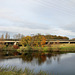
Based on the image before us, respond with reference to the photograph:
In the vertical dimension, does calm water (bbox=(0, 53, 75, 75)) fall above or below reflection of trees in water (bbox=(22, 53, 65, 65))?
above

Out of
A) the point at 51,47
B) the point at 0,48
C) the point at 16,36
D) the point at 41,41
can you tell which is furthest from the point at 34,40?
the point at 16,36

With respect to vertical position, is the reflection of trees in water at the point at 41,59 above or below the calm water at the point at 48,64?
below

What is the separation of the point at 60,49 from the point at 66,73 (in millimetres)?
34158

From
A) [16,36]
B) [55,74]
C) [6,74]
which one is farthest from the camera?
[16,36]

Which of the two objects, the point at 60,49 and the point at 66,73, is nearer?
the point at 66,73

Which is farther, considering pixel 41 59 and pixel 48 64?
pixel 41 59

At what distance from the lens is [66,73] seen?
16109 mm

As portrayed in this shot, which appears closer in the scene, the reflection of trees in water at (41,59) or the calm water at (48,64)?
the calm water at (48,64)

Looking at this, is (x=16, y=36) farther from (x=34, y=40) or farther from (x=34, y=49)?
(x=34, y=49)

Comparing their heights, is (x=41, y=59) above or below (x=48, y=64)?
below

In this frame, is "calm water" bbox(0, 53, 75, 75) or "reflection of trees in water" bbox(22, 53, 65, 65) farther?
"reflection of trees in water" bbox(22, 53, 65, 65)

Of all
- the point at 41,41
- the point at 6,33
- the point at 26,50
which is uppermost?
the point at 6,33

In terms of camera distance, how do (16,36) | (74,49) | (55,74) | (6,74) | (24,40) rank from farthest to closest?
(16,36), (24,40), (74,49), (55,74), (6,74)

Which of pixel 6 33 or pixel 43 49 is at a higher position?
pixel 6 33
